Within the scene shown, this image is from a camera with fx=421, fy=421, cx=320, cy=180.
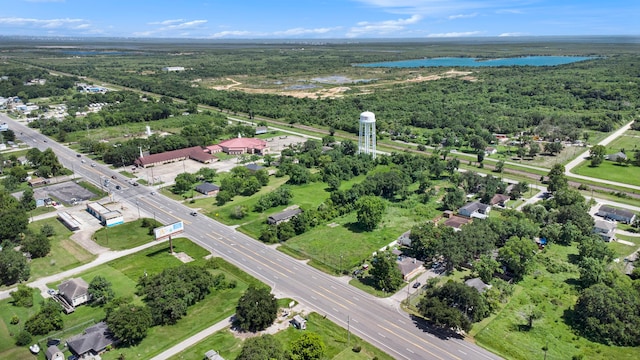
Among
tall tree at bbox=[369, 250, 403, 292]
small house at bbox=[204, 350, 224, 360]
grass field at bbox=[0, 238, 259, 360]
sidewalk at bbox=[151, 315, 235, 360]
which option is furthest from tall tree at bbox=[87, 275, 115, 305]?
tall tree at bbox=[369, 250, 403, 292]

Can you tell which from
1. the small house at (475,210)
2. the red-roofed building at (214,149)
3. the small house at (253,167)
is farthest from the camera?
the red-roofed building at (214,149)

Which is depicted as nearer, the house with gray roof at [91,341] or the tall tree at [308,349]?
the tall tree at [308,349]

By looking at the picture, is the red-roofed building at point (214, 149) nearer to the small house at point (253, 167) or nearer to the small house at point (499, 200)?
the small house at point (253, 167)

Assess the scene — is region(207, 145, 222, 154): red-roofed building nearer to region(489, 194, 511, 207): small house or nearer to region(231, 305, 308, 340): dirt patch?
region(489, 194, 511, 207): small house

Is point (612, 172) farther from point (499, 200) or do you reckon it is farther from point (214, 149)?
point (214, 149)

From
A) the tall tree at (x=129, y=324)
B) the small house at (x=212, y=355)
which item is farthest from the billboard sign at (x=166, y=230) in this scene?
the small house at (x=212, y=355)

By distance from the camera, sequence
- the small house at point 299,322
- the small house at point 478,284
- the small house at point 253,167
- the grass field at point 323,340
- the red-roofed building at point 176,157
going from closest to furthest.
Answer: the grass field at point 323,340 → the small house at point 299,322 → the small house at point 478,284 → the small house at point 253,167 → the red-roofed building at point 176,157

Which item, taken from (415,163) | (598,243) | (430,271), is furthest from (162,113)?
(598,243)

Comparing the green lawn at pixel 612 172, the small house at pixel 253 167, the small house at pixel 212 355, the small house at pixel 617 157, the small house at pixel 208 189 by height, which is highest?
the small house at pixel 617 157

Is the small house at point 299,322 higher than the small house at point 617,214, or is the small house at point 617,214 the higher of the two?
the small house at point 617,214

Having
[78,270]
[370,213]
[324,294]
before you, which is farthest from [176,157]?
[324,294]
